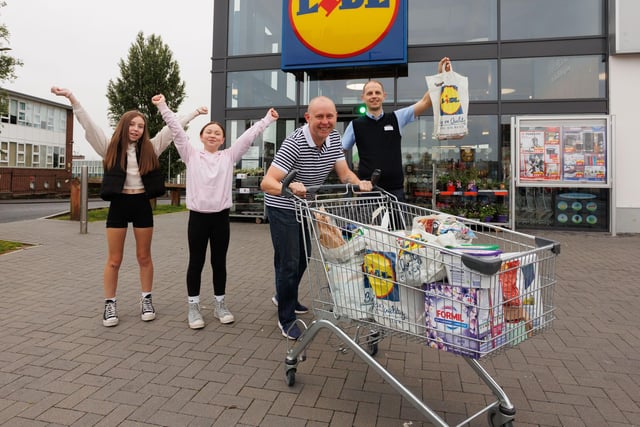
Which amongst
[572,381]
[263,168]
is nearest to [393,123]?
[572,381]

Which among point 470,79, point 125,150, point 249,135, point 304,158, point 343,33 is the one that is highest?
point 343,33

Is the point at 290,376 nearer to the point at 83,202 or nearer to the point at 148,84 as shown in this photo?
the point at 83,202

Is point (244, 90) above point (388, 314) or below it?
above

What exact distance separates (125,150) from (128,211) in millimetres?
550

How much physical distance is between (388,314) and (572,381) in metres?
1.60

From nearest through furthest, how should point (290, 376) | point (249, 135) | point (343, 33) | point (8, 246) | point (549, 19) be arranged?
point (290, 376) → point (249, 135) → point (8, 246) → point (343, 33) → point (549, 19)

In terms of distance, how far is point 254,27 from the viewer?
484 inches

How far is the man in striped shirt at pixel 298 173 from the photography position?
326cm

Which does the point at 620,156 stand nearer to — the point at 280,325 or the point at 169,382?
the point at 280,325

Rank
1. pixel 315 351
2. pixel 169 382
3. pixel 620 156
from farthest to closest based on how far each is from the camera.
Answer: pixel 620 156
pixel 315 351
pixel 169 382

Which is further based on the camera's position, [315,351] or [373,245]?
[315,351]

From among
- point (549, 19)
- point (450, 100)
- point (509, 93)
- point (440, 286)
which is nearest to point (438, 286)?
point (440, 286)

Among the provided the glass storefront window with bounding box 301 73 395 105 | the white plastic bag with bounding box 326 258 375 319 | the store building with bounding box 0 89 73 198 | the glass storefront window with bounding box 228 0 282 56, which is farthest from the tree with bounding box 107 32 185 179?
the white plastic bag with bounding box 326 258 375 319

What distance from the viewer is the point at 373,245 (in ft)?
7.84
